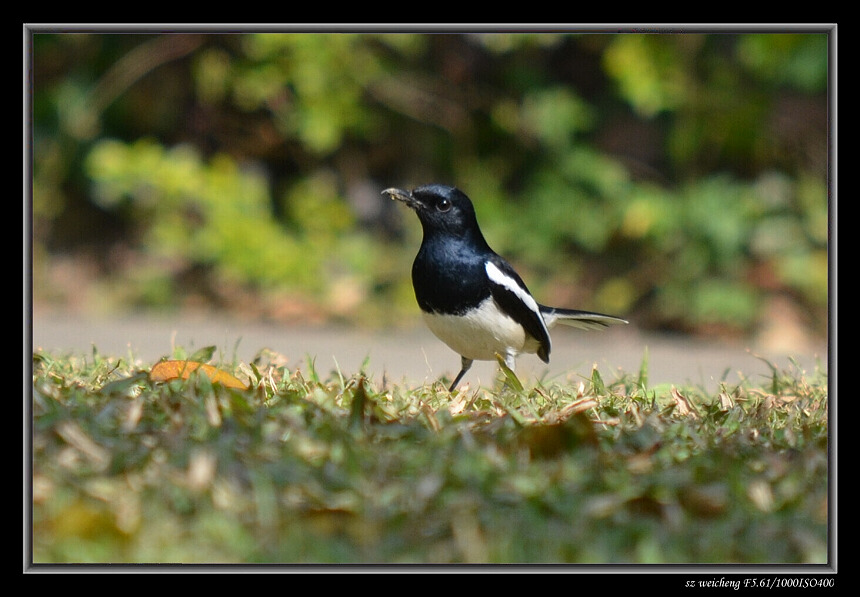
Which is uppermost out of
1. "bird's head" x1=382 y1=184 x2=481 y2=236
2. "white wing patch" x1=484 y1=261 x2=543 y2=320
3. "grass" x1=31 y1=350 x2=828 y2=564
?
"bird's head" x1=382 y1=184 x2=481 y2=236

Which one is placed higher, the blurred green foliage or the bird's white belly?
the blurred green foliage

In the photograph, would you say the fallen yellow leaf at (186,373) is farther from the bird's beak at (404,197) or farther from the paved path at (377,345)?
the paved path at (377,345)

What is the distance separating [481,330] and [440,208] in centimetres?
57

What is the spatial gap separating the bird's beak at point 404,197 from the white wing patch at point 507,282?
1.35 feet

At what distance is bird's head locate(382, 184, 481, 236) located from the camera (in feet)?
14.4

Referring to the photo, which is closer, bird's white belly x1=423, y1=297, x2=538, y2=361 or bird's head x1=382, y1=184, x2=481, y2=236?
bird's white belly x1=423, y1=297, x2=538, y2=361

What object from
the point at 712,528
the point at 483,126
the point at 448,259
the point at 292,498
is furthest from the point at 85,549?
the point at 483,126

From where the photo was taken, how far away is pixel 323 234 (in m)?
8.40

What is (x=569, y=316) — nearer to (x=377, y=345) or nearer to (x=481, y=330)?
(x=481, y=330)

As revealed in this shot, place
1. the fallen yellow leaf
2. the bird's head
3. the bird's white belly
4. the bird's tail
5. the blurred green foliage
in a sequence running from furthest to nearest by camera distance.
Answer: the blurred green foliage → the bird's tail → the bird's head → the bird's white belly → the fallen yellow leaf

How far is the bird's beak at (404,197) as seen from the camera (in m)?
4.26

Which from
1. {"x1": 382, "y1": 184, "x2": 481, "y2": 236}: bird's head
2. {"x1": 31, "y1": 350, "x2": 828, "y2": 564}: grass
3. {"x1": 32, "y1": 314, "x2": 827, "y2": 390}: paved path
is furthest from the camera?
{"x1": 32, "y1": 314, "x2": 827, "y2": 390}: paved path

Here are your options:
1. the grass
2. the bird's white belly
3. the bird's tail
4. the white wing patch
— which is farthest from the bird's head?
the grass

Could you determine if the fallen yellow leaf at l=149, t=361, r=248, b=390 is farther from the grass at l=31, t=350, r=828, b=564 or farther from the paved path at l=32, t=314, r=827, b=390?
the paved path at l=32, t=314, r=827, b=390
